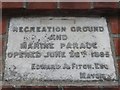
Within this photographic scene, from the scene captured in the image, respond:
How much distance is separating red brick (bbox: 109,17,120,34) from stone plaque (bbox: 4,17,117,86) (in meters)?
0.02

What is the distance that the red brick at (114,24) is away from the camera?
1261 mm

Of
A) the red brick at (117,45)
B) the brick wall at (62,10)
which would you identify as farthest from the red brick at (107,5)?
the red brick at (117,45)

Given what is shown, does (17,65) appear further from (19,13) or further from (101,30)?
(101,30)

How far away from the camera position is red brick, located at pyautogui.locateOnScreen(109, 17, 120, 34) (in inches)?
49.7

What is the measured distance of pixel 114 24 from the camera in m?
1.27

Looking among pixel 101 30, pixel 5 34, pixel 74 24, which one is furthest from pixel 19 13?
pixel 101 30

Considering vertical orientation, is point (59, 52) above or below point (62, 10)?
below

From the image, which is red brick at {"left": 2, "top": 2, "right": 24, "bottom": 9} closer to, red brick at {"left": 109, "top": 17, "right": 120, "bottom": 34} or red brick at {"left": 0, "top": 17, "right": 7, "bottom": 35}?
red brick at {"left": 0, "top": 17, "right": 7, "bottom": 35}

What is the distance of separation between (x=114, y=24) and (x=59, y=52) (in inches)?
9.7

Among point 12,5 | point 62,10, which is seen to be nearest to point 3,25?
point 12,5

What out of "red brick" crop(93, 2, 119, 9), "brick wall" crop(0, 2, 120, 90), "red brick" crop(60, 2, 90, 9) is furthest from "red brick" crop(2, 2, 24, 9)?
"red brick" crop(93, 2, 119, 9)

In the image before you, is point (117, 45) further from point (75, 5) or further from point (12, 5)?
point (12, 5)

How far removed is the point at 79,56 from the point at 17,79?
9.2 inches

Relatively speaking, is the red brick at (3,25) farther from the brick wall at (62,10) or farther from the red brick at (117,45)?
the red brick at (117,45)
